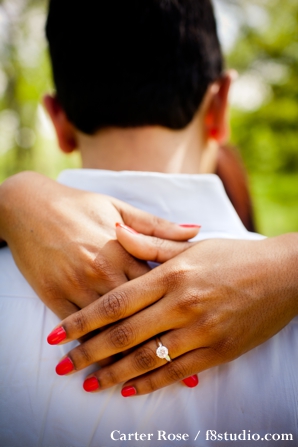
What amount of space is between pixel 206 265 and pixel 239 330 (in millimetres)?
197

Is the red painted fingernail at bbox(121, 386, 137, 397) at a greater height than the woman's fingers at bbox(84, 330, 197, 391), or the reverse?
the woman's fingers at bbox(84, 330, 197, 391)

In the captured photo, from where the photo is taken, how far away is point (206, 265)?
1.04 meters

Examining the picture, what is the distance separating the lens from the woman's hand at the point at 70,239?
1.05 metres

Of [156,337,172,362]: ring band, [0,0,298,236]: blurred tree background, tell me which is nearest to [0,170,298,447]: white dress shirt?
[156,337,172,362]: ring band

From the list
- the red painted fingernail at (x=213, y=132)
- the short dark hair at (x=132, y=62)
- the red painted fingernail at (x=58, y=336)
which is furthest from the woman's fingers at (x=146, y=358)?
the red painted fingernail at (x=213, y=132)

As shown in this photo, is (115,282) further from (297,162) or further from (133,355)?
(297,162)

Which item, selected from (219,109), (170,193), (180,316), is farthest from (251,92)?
(180,316)

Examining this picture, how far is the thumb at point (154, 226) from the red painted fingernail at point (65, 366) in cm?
42

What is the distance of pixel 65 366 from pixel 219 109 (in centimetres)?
118

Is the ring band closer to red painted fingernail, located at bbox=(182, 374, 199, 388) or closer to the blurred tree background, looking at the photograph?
red painted fingernail, located at bbox=(182, 374, 199, 388)

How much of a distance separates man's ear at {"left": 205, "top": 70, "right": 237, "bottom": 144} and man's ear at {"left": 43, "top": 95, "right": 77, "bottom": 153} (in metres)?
0.59

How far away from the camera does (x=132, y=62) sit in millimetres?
1408

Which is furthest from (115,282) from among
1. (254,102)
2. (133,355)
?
(254,102)

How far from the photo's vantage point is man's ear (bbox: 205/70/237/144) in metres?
1.60
